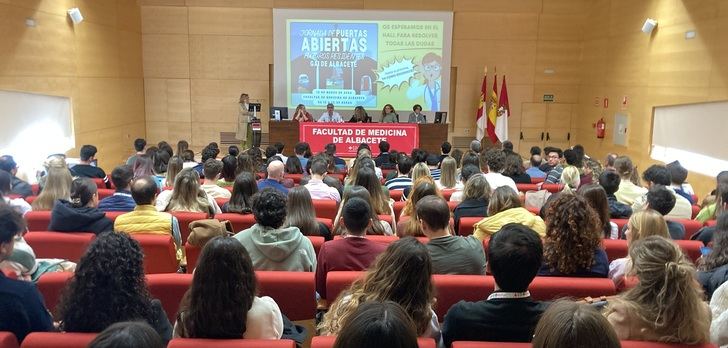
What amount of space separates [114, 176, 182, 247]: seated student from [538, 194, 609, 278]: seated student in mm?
2483

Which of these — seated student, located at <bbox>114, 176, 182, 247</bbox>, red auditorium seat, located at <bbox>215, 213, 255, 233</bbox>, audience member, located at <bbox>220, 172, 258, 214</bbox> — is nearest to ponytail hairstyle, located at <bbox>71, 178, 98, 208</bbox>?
seated student, located at <bbox>114, 176, 182, 247</bbox>

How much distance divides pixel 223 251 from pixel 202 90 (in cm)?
1194

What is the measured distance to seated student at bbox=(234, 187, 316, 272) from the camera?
10.7ft

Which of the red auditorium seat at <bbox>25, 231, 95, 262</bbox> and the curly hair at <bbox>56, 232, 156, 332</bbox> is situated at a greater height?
the curly hair at <bbox>56, 232, 156, 332</bbox>

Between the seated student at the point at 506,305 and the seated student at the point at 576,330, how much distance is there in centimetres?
65

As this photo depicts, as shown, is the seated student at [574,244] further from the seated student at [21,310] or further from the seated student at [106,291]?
the seated student at [21,310]

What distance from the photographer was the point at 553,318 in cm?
149

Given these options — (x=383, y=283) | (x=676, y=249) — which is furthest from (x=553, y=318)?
(x=676, y=249)

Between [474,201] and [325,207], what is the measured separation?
1.30 metres

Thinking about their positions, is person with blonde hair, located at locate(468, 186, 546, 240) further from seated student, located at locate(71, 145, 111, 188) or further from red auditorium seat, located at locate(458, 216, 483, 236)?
seated student, located at locate(71, 145, 111, 188)

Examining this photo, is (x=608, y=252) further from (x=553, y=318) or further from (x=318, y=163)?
(x=318, y=163)

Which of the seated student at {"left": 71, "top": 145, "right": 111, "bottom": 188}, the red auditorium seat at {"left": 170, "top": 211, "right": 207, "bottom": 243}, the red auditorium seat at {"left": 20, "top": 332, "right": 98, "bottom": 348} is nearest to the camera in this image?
the red auditorium seat at {"left": 20, "top": 332, "right": 98, "bottom": 348}

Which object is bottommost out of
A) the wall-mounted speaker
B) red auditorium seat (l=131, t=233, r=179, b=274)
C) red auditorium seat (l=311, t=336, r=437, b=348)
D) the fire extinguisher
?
red auditorium seat (l=131, t=233, r=179, b=274)

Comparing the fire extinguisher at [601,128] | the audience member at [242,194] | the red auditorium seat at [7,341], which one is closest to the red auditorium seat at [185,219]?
the audience member at [242,194]
